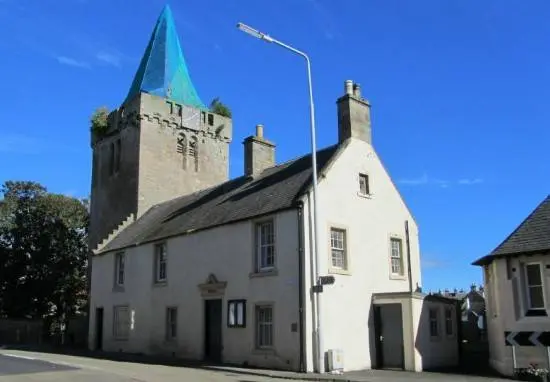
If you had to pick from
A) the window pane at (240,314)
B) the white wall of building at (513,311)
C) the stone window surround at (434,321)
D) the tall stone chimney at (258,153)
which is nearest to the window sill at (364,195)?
the stone window surround at (434,321)

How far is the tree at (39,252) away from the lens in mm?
45000

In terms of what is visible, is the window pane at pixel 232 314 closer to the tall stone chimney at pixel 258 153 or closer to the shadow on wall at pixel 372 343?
the shadow on wall at pixel 372 343

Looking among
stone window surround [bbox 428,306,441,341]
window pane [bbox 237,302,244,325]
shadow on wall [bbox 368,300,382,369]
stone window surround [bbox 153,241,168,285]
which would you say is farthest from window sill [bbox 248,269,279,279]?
stone window surround [bbox 153,241,168,285]

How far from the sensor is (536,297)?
17.9m

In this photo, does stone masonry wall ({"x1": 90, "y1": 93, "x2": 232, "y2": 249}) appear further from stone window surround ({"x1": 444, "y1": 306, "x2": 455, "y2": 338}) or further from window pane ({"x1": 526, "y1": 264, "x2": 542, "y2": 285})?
window pane ({"x1": 526, "y1": 264, "x2": 542, "y2": 285})

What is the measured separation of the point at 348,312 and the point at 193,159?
22.1 m

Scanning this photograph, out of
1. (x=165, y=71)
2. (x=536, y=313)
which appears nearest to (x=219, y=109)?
(x=165, y=71)

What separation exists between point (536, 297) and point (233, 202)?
41.4ft

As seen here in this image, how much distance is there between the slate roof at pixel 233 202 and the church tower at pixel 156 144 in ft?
15.6

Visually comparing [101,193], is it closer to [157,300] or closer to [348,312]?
[157,300]

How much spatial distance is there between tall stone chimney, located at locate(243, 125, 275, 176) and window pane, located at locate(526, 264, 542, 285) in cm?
1341

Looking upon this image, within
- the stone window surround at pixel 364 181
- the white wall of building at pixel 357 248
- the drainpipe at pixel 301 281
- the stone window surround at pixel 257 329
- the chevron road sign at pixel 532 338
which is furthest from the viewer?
the stone window surround at pixel 364 181

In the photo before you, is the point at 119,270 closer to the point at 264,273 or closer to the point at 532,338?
the point at 264,273

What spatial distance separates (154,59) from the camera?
42.3m
